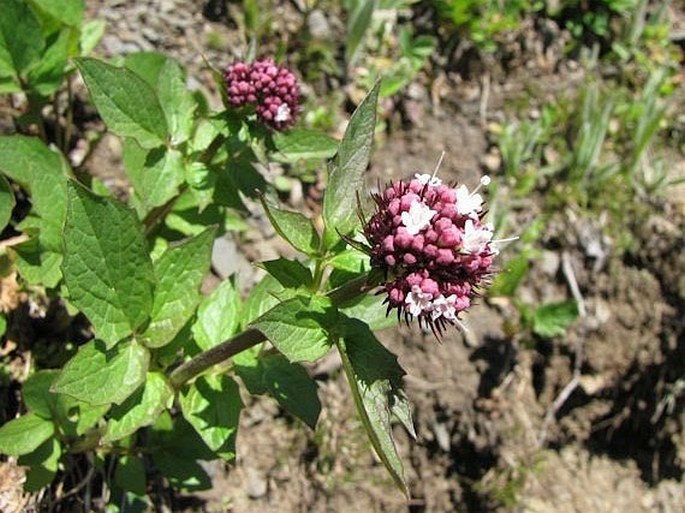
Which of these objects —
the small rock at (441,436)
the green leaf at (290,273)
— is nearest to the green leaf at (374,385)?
the green leaf at (290,273)

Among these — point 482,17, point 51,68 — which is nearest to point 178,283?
point 51,68

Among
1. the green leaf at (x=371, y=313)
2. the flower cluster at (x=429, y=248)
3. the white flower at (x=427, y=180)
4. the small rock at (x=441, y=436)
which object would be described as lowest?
the small rock at (x=441, y=436)

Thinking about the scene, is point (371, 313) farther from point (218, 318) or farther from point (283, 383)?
point (218, 318)

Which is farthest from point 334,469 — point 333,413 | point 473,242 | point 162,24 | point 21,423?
point 162,24

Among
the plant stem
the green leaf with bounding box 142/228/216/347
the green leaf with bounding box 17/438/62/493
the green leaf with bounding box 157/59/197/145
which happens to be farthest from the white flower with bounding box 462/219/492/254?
the green leaf with bounding box 17/438/62/493

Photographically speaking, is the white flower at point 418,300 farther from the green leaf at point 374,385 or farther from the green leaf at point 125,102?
the green leaf at point 125,102

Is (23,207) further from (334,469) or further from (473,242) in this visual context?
(473,242)
